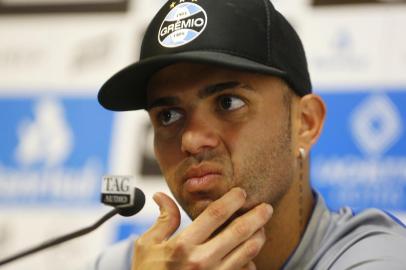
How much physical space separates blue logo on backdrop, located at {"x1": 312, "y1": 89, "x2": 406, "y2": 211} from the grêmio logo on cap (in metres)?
1.10

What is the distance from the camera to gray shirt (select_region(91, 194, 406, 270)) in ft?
3.91

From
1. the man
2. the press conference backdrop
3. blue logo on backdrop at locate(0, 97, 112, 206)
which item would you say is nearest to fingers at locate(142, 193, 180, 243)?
the man

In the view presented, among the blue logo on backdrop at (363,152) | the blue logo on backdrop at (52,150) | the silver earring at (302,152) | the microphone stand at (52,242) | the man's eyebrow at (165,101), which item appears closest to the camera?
the microphone stand at (52,242)

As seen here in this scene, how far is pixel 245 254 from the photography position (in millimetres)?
1188

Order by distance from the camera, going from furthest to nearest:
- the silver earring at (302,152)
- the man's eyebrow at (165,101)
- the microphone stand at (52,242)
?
the silver earring at (302,152) < the man's eyebrow at (165,101) < the microphone stand at (52,242)

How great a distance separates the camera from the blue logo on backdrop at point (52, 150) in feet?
8.40

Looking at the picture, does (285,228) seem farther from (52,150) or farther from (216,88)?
(52,150)

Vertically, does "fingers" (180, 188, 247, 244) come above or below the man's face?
below

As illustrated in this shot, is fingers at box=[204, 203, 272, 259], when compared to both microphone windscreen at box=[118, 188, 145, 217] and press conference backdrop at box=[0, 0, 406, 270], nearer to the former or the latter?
microphone windscreen at box=[118, 188, 145, 217]

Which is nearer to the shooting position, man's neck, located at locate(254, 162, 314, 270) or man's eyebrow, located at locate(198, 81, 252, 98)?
man's eyebrow, located at locate(198, 81, 252, 98)

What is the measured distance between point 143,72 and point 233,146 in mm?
247

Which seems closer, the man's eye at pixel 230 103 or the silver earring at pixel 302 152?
the man's eye at pixel 230 103

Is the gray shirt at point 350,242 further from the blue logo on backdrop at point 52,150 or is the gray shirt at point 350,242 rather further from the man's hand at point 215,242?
the blue logo on backdrop at point 52,150

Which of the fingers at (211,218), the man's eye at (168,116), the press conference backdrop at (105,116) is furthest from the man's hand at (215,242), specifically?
the press conference backdrop at (105,116)
